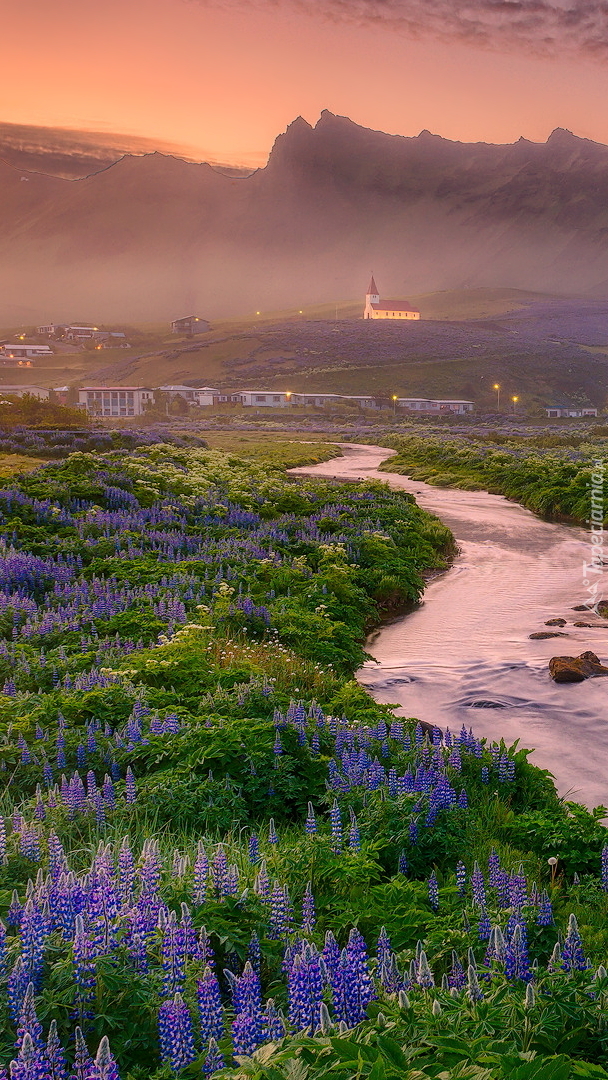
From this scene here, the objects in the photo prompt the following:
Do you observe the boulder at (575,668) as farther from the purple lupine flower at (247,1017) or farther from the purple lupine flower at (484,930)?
the purple lupine flower at (247,1017)

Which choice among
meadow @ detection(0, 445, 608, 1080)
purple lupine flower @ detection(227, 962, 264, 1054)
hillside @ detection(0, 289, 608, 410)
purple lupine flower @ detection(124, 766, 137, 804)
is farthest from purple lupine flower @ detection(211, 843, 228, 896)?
hillside @ detection(0, 289, 608, 410)

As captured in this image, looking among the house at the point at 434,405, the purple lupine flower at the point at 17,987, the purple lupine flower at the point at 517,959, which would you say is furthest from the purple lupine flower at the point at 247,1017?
the house at the point at 434,405

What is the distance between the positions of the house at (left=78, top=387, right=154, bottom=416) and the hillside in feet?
105

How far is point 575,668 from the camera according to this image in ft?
43.8

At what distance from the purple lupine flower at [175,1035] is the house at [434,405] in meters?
114

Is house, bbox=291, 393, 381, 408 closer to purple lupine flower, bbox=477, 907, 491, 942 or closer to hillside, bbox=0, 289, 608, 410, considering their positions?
hillside, bbox=0, 289, 608, 410

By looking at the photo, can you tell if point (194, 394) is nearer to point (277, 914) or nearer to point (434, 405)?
point (434, 405)

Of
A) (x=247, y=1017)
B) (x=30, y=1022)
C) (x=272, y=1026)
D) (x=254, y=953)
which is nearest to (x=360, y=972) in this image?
(x=272, y=1026)

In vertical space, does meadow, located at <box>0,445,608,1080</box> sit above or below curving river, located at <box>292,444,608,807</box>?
above

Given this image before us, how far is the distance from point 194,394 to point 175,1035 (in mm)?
136065

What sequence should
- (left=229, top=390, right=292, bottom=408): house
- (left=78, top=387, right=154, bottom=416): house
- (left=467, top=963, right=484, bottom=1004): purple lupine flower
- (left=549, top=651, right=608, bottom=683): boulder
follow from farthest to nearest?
(left=229, top=390, right=292, bottom=408): house
(left=78, top=387, right=154, bottom=416): house
(left=549, top=651, right=608, bottom=683): boulder
(left=467, top=963, right=484, bottom=1004): purple lupine flower

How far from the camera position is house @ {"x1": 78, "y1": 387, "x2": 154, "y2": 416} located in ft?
377

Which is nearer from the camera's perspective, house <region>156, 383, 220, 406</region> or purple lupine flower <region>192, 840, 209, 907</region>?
purple lupine flower <region>192, 840, 209, 907</region>

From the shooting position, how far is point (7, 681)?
9.98 meters
